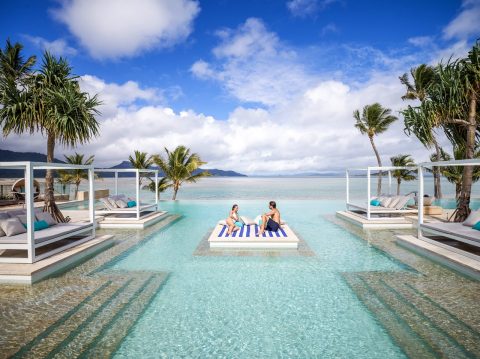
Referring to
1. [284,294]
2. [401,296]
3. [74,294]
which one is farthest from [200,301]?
[401,296]

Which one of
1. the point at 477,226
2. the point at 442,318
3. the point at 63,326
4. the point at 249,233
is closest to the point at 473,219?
the point at 477,226

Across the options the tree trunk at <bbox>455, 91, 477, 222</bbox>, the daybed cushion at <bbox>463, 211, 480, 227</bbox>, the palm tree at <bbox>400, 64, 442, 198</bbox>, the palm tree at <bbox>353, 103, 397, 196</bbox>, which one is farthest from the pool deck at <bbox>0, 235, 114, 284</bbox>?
the palm tree at <bbox>353, 103, 397, 196</bbox>

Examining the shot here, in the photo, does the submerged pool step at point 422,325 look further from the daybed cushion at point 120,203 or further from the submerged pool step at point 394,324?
the daybed cushion at point 120,203

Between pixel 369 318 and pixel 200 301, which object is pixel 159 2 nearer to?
pixel 200 301

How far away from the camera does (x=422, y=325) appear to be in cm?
329

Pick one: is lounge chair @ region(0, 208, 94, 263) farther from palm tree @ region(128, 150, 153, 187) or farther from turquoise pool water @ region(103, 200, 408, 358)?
palm tree @ region(128, 150, 153, 187)

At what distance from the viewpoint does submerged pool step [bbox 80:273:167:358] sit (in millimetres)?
2829

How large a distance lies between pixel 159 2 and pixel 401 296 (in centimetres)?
1151

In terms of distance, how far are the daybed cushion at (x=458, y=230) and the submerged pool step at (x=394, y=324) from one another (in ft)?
8.91

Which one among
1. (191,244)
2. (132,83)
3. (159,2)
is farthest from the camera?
(132,83)

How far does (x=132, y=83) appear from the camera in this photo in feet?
61.5

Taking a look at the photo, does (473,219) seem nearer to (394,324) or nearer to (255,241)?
(394,324)

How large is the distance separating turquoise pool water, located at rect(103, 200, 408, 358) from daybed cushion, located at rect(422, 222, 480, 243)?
149 cm

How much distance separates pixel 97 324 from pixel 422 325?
13.5 ft
